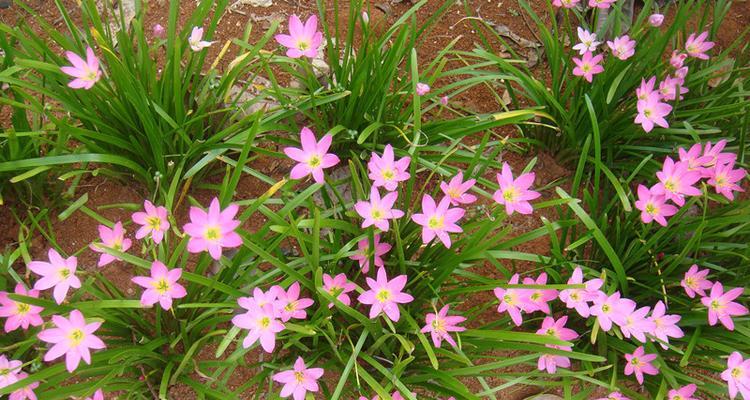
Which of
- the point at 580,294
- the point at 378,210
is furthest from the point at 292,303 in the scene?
the point at 580,294

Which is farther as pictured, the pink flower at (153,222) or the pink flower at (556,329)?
the pink flower at (556,329)

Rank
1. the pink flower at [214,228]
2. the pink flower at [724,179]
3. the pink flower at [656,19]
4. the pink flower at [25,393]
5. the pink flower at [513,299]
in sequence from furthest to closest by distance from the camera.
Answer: the pink flower at [656,19] < the pink flower at [724,179] < the pink flower at [513,299] < the pink flower at [25,393] < the pink flower at [214,228]

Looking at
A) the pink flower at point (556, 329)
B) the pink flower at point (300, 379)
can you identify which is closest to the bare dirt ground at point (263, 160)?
the pink flower at point (556, 329)

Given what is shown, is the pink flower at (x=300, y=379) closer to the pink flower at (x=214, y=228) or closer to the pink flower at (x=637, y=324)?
the pink flower at (x=214, y=228)

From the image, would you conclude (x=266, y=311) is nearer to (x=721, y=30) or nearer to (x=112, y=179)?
(x=112, y=179)

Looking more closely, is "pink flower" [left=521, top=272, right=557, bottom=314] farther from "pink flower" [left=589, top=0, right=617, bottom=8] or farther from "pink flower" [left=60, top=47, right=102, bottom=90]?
"pink flower" [left=60, top=47, right=102, bottom=90]

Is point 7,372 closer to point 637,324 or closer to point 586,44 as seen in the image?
point 637,324
